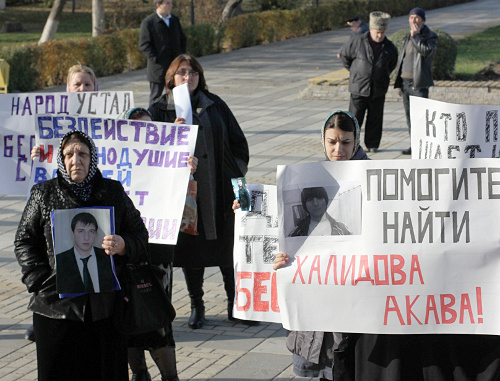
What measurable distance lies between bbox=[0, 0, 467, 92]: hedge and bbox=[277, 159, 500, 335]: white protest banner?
15.3 metres

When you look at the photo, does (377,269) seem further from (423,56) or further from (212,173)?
(423,56)

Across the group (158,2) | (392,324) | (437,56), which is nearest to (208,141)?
(392,324)

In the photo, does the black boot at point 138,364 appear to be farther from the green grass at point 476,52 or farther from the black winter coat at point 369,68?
the green grass at point 476,52

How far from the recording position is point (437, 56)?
57.7 ft

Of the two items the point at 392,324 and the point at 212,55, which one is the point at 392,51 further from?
the point at 212,55

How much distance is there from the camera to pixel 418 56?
1202 cm

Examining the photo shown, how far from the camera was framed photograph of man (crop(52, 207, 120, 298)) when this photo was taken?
4012 mm

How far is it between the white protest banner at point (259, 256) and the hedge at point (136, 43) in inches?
582

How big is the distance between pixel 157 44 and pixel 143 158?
328 inches

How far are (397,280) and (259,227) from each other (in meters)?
0.80

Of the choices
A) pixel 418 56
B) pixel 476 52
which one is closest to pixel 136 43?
pixel 476 52

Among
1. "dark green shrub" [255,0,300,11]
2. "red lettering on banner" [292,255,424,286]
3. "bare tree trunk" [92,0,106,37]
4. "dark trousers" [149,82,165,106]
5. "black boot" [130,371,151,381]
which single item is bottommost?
"black boot" [130,371,151,381]

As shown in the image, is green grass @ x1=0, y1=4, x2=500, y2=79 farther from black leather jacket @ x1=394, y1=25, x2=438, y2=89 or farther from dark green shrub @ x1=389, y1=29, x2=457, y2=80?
black leather jacket @ x1=394, y1=25, x2=438, y2=89

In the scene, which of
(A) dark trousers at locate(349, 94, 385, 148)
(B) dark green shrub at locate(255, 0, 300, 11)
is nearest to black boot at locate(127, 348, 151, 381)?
(A) dark trousers at locate(349, 94, 385, 148)
